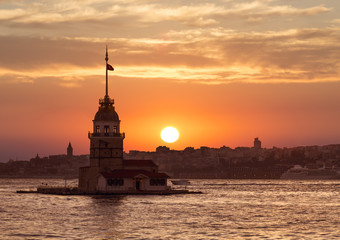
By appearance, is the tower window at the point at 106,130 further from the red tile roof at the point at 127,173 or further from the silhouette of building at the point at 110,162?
the red tile roof at the point at 127,173

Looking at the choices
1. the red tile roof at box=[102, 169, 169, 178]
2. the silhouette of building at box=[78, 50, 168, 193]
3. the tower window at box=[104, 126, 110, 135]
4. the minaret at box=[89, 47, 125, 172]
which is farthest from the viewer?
the tower window at box=[104, 126, 110, 135]

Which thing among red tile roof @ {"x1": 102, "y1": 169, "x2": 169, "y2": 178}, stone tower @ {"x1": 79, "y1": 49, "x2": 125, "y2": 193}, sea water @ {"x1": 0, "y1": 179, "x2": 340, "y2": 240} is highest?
stone tower @ {"x1": 79, "y1": 49, "x2": 125, "y2": 193}

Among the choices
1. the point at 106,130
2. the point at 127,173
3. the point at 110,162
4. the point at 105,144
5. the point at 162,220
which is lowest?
the point at 162,220

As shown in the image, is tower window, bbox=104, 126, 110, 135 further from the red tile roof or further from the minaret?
the red tile roof

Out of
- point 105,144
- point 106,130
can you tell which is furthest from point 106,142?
point 106,130

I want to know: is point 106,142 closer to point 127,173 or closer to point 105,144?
point 105,144

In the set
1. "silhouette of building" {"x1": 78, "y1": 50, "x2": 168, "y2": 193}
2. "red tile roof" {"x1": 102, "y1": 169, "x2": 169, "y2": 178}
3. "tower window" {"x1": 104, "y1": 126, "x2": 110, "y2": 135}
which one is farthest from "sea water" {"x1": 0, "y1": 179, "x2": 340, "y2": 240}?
"tower window" {"x1": 104, "y1": 126, "x2": 110, "y2": 135}

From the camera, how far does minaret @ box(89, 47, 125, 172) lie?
122625mm

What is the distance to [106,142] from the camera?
403ft

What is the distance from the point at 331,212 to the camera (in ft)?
302

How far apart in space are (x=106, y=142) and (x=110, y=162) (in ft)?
10.8

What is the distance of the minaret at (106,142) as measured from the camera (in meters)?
123

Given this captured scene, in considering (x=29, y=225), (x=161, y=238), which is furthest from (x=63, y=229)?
(x=161, y=238)

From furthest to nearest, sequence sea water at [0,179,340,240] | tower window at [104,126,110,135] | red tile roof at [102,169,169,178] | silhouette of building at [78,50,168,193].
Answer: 1. tower window at [104,126,110,135]
2. silhouette of building at [78,50,168,193]
3. red tile roof at [102,169,169,178]
4. sea water at [0,179,340,240]
